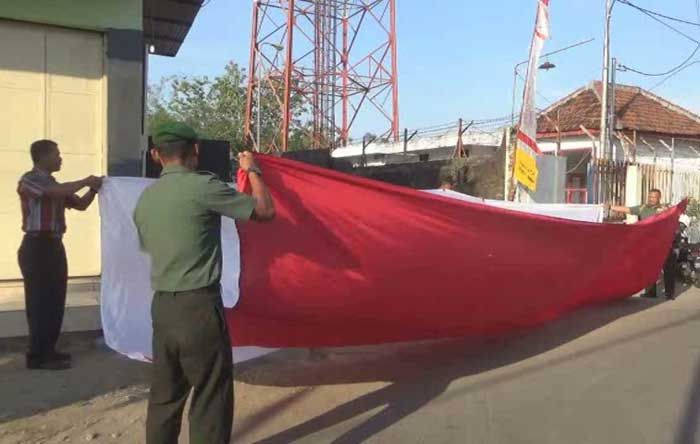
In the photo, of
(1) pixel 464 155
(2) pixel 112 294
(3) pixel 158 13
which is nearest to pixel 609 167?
(1) pixel 464 155

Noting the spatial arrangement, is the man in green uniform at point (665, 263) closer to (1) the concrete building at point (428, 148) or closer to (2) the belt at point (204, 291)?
(1) the concrete building at point (428, 148)

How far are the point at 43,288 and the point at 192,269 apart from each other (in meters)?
2.34

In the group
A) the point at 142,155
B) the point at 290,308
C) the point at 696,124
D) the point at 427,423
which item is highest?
the point at 696,124

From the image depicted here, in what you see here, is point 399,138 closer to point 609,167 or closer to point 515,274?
point 609,167

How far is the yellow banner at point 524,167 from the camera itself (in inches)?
418

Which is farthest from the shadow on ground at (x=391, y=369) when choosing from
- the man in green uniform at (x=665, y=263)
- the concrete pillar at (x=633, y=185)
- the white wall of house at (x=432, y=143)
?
the white wall of house at (x=432, y=143)

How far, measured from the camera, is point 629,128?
64.4 ft

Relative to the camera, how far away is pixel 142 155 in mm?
7691

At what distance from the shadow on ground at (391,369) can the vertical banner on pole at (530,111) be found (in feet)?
13.7

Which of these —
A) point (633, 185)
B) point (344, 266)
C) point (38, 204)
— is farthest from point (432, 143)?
point (38, 204)

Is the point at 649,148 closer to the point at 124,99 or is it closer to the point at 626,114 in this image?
the point at 626,114

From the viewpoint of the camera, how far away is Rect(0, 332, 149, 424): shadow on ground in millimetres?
4586

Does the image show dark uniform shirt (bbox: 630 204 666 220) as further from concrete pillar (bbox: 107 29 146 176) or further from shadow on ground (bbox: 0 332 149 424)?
shadow on ground (bbox: 0 332 149 424)

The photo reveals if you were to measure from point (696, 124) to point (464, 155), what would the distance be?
11.7 m
